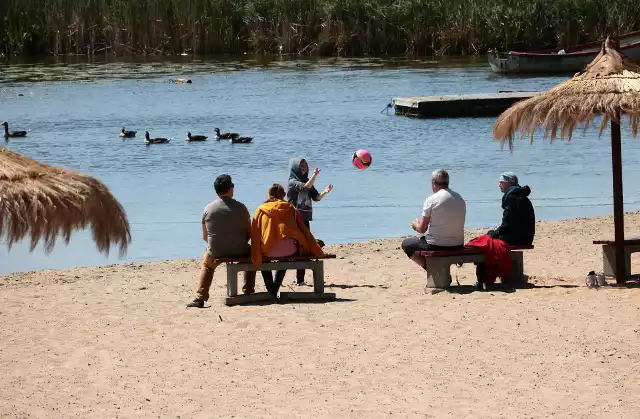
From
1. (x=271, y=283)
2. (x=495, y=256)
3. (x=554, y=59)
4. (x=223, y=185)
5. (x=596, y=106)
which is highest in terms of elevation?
(x=554, y=59)

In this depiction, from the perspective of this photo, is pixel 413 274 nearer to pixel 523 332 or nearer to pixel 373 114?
pixel 523 332

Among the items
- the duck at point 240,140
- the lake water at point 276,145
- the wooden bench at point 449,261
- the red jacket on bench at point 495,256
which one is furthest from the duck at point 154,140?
the red jacket on bench at point 495,256

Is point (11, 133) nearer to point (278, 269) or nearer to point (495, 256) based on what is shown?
point (278, 269)

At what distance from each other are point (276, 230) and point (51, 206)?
468 centimetres

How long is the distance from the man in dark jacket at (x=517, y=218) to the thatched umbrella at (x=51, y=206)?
521 centimetres

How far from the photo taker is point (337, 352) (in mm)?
9648

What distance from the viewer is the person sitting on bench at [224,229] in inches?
444

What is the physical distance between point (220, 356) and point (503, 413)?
2496 mm

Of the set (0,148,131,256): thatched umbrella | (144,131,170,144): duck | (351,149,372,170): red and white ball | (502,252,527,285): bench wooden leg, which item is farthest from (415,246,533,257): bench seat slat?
(144,131,170,144): duck

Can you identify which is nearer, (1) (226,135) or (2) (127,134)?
(1) (226,135)

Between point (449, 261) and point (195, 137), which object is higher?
point (195, 137)

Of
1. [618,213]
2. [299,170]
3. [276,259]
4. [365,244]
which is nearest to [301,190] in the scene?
[299,170]

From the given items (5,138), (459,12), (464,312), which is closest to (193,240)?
(464,312)

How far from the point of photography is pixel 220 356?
381 inches
